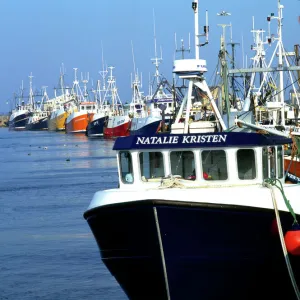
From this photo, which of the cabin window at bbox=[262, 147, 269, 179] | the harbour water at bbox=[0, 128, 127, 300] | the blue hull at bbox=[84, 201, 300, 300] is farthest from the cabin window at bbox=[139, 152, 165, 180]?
the harbour water at bbox=[0, 128, 127, 300]

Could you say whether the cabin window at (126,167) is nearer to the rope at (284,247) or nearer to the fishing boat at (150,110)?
the rope at (284,247)

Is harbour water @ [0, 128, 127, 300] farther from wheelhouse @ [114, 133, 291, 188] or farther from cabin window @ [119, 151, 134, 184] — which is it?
wheelhouse @ [114, 133, 291, 188]

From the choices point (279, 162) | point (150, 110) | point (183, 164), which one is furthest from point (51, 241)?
point (150, 110)

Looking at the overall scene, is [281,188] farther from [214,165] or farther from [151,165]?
[151,165]

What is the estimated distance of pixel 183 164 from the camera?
1934 cm

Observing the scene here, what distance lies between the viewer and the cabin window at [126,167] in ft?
64.0

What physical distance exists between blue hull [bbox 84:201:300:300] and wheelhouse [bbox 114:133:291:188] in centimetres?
104

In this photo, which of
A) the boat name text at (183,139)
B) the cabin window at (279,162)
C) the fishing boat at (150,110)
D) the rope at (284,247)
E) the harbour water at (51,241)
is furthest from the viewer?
the fishing boat at (150,110)

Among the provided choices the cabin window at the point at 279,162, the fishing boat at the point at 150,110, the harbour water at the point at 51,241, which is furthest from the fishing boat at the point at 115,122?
the cabin window at the point at 279,162

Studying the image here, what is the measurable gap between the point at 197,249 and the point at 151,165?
6.71ft

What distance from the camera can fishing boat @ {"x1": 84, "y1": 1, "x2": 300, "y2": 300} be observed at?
18.2 m

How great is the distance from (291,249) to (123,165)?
3781 mm

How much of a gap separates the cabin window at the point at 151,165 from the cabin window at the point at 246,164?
151 cm

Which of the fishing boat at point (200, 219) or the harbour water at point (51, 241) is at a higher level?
the fishing boat at point (200, 219)
